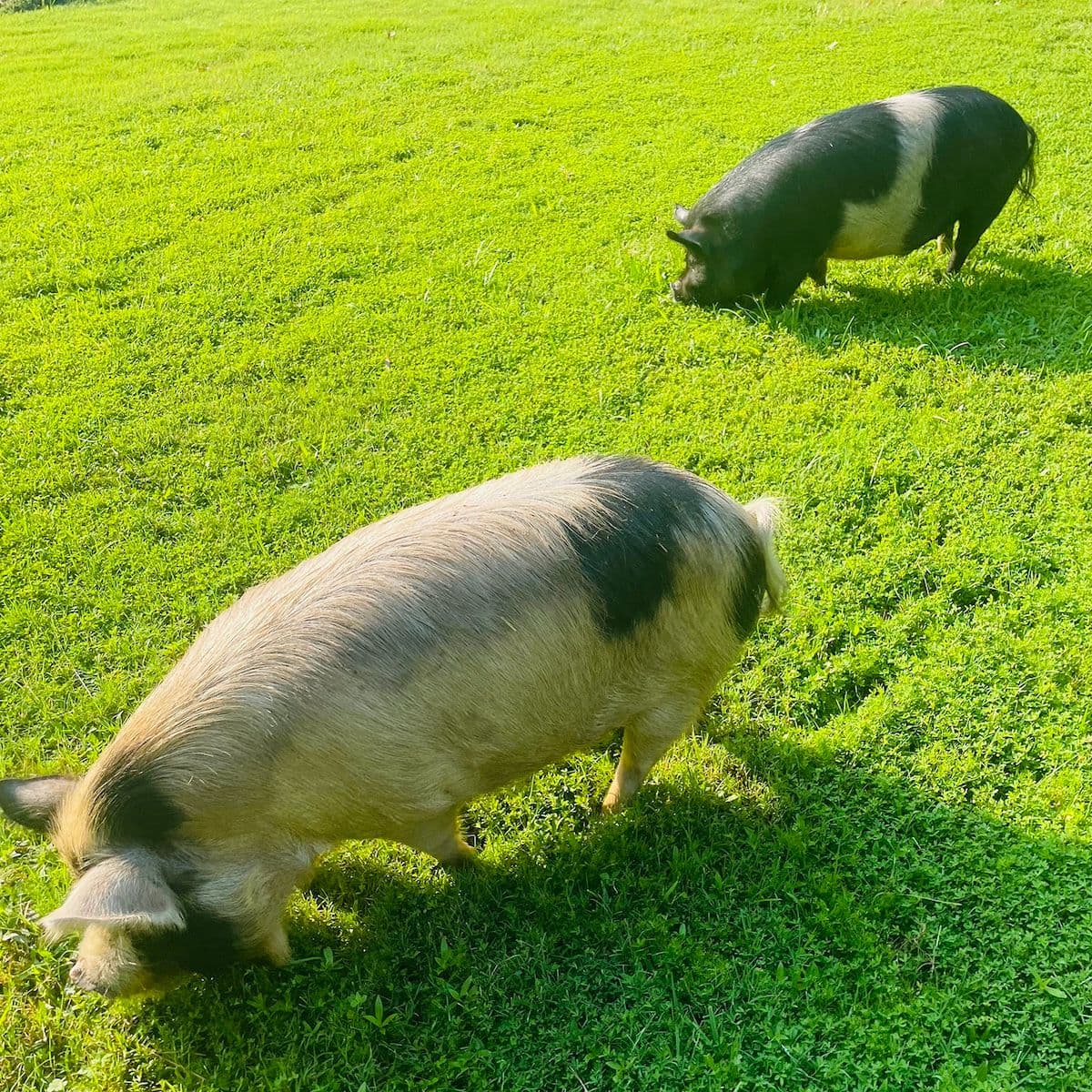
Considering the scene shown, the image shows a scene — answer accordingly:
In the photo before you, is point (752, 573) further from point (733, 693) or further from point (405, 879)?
point (405, 879)

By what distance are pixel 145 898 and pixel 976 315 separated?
5.37 m

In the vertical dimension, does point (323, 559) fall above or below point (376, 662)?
above

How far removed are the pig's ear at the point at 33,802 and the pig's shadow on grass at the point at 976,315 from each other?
4465 mm

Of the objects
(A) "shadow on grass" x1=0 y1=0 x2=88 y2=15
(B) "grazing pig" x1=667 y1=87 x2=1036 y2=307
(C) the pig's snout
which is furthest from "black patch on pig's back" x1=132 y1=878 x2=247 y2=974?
(A) "shadow on grass" x1=0 y1=0 x2=88 y2=15

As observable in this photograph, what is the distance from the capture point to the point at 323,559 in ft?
8.95

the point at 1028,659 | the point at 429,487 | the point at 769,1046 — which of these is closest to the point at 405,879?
the point at 769,1046

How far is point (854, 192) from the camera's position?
529 centimetres

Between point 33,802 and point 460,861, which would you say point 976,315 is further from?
point 33,802

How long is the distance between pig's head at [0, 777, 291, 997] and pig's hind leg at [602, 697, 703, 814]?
1.24 meters

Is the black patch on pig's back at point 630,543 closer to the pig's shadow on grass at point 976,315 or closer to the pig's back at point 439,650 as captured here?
the pig's back at point 439,650

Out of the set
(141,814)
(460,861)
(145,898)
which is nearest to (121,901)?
(145,898)

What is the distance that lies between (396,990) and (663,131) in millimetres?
7589

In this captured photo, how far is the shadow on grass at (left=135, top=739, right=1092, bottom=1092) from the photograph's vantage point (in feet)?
8.58

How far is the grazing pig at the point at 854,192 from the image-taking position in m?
5.31
